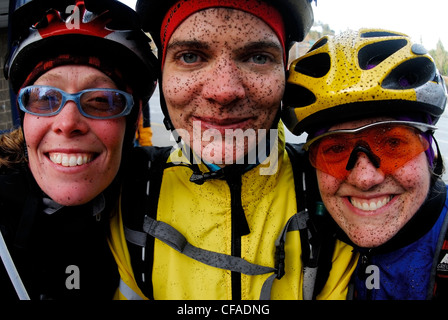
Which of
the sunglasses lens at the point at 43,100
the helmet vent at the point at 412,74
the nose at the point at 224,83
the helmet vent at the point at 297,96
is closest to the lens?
the nose at the point at 224,83

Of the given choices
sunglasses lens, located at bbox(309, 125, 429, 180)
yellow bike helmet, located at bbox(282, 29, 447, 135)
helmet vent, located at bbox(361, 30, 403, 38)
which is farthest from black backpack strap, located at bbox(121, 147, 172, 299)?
helmet vent, located at bbox(361, 30, 403, 38)

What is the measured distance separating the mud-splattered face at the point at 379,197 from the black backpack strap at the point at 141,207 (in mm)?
1127

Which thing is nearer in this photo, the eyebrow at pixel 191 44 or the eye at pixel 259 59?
the eyebrow at pixel 191 44

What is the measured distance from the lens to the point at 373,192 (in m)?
1.74

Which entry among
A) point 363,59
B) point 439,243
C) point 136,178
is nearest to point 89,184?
point 136,178

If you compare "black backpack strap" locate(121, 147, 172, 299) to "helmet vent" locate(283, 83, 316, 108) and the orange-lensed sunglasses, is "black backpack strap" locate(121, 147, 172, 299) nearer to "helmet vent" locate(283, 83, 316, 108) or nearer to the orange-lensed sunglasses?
"helmet vent" locate(283, 83, 316, 108)

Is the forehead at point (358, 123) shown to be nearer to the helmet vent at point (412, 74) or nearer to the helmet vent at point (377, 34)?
the helmet vent at point (412, 74)

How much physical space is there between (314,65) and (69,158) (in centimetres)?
160

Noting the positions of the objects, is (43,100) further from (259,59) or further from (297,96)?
(297,96)

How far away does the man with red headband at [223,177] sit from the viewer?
1.68 m

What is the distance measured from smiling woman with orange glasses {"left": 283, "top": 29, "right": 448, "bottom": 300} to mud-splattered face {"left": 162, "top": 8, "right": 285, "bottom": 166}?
33cm

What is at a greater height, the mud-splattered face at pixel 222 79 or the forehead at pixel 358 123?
the mud-splattered face at pixel 222 79

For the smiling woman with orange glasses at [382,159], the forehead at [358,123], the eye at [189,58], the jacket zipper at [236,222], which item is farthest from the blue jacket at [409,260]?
the eye at [189,58]

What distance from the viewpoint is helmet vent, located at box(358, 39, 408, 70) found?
1922 mm
